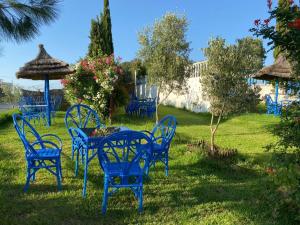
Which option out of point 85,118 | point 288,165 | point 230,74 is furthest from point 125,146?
point 85,118

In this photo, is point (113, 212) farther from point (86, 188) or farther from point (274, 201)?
point (274, 201)

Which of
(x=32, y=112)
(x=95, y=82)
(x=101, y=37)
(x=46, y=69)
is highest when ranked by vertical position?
(x=101, y=37)

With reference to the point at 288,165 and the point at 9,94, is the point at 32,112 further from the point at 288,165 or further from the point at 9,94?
the point at 9,94

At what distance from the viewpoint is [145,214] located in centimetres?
388

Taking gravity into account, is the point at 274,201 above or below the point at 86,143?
below

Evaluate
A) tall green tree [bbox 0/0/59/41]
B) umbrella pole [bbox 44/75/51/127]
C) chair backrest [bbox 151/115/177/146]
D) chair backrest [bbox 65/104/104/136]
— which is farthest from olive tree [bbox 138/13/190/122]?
tall green tree [bbox 0/0/59/41]

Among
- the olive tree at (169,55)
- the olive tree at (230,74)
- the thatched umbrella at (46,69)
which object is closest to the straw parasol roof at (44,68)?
the thatched umbrella at (46,69)

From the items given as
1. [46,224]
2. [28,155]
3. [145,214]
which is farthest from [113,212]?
[28,155]

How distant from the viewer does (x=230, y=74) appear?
21.5 feet

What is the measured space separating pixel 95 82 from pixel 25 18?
6.85 metres

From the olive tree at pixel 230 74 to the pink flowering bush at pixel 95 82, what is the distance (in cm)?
478

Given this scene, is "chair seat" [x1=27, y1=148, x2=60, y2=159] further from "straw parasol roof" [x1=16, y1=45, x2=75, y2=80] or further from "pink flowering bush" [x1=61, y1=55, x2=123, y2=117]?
"straw parasol roof" [x1=16, y1=45, x2=75, y2=80]

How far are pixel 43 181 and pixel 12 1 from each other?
101 inches

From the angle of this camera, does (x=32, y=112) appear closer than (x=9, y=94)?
Yes
